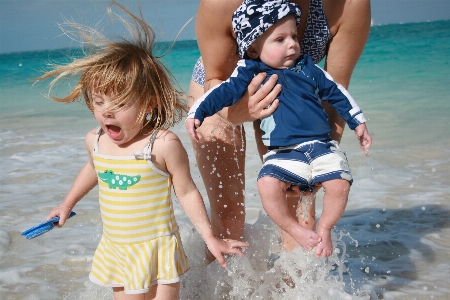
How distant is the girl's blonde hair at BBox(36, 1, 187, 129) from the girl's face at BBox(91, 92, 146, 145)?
0.06 feet

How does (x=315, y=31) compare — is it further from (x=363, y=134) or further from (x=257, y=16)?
(x=363, y=134)

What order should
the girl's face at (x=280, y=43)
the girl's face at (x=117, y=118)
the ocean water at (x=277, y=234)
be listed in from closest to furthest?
the girl's face at (x=117, y=118) < the girl's face at (x=280, y=43) < the ocean water at (x=277, y=234)

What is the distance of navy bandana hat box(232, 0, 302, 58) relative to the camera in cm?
234

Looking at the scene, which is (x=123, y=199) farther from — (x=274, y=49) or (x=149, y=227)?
(x=274, y=49)

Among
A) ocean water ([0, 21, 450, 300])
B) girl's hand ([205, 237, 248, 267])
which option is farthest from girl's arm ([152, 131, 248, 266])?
ocean water ([0, 21, 450, 300])

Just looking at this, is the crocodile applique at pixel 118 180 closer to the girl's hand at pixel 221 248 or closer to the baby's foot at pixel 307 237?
the girl's hand at pixel 221 248

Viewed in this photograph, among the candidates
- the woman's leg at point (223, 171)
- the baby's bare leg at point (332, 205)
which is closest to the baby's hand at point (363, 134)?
the baby's bare leg at point (332, 205)

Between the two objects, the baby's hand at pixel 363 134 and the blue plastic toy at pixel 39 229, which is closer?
the blue plastic toy at pixel 39 229

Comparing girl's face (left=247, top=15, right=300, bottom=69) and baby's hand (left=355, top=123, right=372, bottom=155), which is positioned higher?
girl's face (left=247, top=15, right=300, bottom=69)

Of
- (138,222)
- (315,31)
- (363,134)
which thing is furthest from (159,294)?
(315,31)

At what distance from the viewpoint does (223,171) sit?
3109 millimetres

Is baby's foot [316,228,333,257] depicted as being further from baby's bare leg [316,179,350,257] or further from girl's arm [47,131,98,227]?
girl's arm [47,131,98,227]

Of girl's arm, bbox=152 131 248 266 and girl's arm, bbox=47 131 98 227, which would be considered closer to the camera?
girl's arm, bbox=152 131 248 266

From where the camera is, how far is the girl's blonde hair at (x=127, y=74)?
89.5 inches
